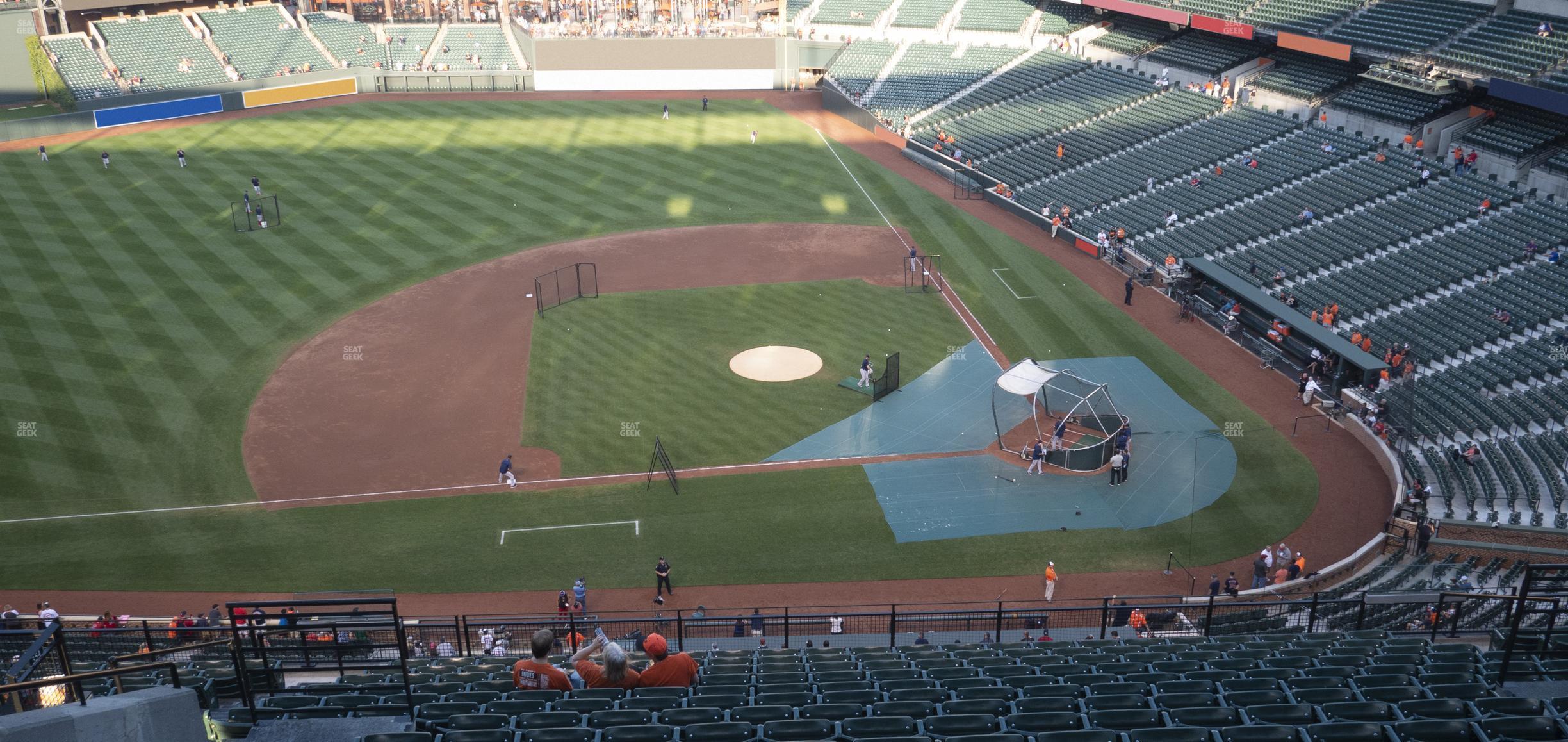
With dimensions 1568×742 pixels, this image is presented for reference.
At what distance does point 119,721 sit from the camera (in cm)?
952

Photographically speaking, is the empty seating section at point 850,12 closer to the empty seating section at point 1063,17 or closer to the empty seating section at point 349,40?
the empty seating section at point 1063,17

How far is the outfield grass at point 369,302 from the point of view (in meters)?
26.0

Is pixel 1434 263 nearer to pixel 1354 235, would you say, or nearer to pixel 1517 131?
pixel 1354 235

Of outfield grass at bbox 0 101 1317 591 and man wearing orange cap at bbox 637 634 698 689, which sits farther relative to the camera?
outfield grass at bbox 0 101 1317 591

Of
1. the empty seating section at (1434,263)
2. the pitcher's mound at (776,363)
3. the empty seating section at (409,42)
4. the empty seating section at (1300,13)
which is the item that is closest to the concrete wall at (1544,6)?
the empty seating section at (1300,13)

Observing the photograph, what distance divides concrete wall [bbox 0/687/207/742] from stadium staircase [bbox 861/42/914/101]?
58723 millimetres

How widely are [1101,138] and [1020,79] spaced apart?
1071 cm

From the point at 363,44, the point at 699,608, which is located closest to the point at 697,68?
the point at 363,44

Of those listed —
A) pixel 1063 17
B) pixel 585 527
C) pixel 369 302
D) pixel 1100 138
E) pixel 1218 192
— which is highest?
pixel 1063 17

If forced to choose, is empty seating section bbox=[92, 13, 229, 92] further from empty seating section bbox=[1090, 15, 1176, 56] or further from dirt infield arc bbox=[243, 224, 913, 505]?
empty seating section bbox=[1090, 15, 1176, 56]

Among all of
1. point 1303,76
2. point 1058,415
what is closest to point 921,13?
point 1303,76

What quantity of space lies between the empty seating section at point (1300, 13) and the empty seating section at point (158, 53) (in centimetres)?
5524

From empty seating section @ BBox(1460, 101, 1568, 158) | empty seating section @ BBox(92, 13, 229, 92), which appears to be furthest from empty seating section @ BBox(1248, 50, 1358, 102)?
empty seating section @ BBox(92, 13, 229, 92)

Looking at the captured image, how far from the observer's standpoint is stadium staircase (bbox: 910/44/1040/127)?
61.3 m
